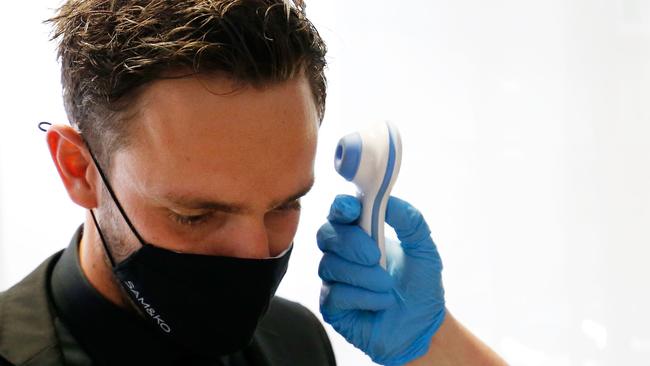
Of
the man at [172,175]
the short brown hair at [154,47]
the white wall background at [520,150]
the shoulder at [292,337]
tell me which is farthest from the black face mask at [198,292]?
the white wall background at [520,150]

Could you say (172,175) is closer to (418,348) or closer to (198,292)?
(198,292)

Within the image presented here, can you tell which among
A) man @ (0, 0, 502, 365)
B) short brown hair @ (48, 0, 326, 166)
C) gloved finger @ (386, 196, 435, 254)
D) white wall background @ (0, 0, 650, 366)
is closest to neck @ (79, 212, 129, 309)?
man @ (0, 0, 502, 365)

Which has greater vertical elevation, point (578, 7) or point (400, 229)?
point (578, 7)

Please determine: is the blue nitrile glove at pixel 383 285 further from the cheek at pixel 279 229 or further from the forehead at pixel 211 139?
the forehead at pixel 211 139

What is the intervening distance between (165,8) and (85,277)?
410mm

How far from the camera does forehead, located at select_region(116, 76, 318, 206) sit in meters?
1.05

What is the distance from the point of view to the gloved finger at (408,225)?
1.30 meters

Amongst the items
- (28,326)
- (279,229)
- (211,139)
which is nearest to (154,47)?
(211,139)

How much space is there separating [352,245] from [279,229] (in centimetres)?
14

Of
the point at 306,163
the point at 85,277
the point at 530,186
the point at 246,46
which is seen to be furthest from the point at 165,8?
the point at 530,186

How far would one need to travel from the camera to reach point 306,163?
113cm

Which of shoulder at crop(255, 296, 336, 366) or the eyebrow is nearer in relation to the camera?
the eyebrow

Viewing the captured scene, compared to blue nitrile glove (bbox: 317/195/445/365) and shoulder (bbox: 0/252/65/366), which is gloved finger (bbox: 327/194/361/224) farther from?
shoulder (bbox: 0/252/65/366)

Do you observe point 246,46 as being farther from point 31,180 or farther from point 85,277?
point 31,180
